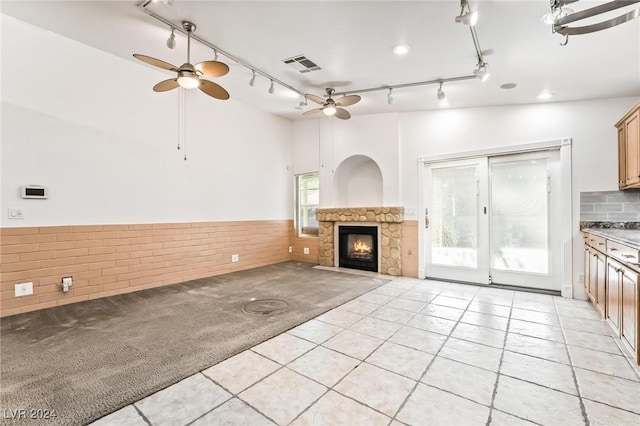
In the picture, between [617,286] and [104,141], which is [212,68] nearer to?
[104,141]

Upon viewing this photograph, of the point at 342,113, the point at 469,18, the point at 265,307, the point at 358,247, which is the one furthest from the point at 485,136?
the point at 265,307

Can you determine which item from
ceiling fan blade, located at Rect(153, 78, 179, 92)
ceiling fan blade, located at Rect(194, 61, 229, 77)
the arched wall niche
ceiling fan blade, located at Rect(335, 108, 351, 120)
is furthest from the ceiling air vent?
the arched wall niche

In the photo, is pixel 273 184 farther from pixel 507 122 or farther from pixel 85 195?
pixel 507 122

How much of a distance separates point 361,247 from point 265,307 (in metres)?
2.97

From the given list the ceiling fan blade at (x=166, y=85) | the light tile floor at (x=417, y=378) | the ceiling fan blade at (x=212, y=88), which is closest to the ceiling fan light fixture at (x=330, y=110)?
the ceiling fan blade at (x=212, y=88)

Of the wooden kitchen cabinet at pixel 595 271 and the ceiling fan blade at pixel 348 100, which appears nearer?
the wooden kitchen cabinet at pixel 595 271

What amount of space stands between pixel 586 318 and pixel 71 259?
6.14 meters

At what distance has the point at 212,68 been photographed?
291 cm

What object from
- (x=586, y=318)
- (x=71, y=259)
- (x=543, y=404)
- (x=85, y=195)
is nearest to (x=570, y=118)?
(x=586, y=318)

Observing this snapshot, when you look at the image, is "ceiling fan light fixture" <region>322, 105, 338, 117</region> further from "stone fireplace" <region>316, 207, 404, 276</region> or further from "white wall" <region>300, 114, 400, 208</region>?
"stone fireplace" <region>316, 207, 404, 276</region>

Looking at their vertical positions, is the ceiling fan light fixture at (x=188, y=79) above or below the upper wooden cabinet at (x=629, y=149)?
above

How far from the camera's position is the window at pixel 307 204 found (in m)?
6.73

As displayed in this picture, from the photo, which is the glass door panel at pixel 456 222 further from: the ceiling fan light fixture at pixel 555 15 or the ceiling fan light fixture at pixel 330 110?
the ceiling fan light fixture at pixel 555 15

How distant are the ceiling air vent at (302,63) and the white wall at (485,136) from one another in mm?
2197
